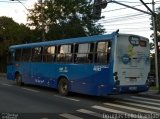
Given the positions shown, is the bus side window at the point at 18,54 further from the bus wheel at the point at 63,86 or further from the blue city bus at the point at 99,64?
the bus wheel at the point at 63,86

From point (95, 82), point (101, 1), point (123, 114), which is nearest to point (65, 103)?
point (95, 82)

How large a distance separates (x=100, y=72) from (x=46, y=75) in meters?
5.54

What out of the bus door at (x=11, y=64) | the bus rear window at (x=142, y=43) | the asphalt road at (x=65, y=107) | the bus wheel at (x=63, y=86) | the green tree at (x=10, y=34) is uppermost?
the green tree at (x=10, y=34)

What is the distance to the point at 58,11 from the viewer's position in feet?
153

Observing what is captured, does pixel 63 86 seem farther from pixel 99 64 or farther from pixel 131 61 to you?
pixel 131 61

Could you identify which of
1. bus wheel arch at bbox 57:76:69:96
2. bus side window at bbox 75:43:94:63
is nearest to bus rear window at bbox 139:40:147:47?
bus side window at bbox 75:43:94:63

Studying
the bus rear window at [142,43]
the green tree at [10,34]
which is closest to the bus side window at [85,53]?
the bus rear window at [142,43]

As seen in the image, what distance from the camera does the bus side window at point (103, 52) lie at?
1748 centimetres

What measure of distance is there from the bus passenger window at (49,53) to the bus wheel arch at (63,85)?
4.64ft

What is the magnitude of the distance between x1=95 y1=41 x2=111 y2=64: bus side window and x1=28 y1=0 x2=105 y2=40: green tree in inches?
1051

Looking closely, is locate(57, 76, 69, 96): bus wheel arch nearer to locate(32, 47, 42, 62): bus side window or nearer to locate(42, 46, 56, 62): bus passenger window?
locate(42, 46, 56, 62): bus passenger window

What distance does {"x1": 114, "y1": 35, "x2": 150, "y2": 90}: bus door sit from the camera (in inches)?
688

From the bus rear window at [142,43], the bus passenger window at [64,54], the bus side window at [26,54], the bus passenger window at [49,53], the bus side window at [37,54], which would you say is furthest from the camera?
the bus side window at [26,54]

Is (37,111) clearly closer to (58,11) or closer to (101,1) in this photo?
(101,1)
